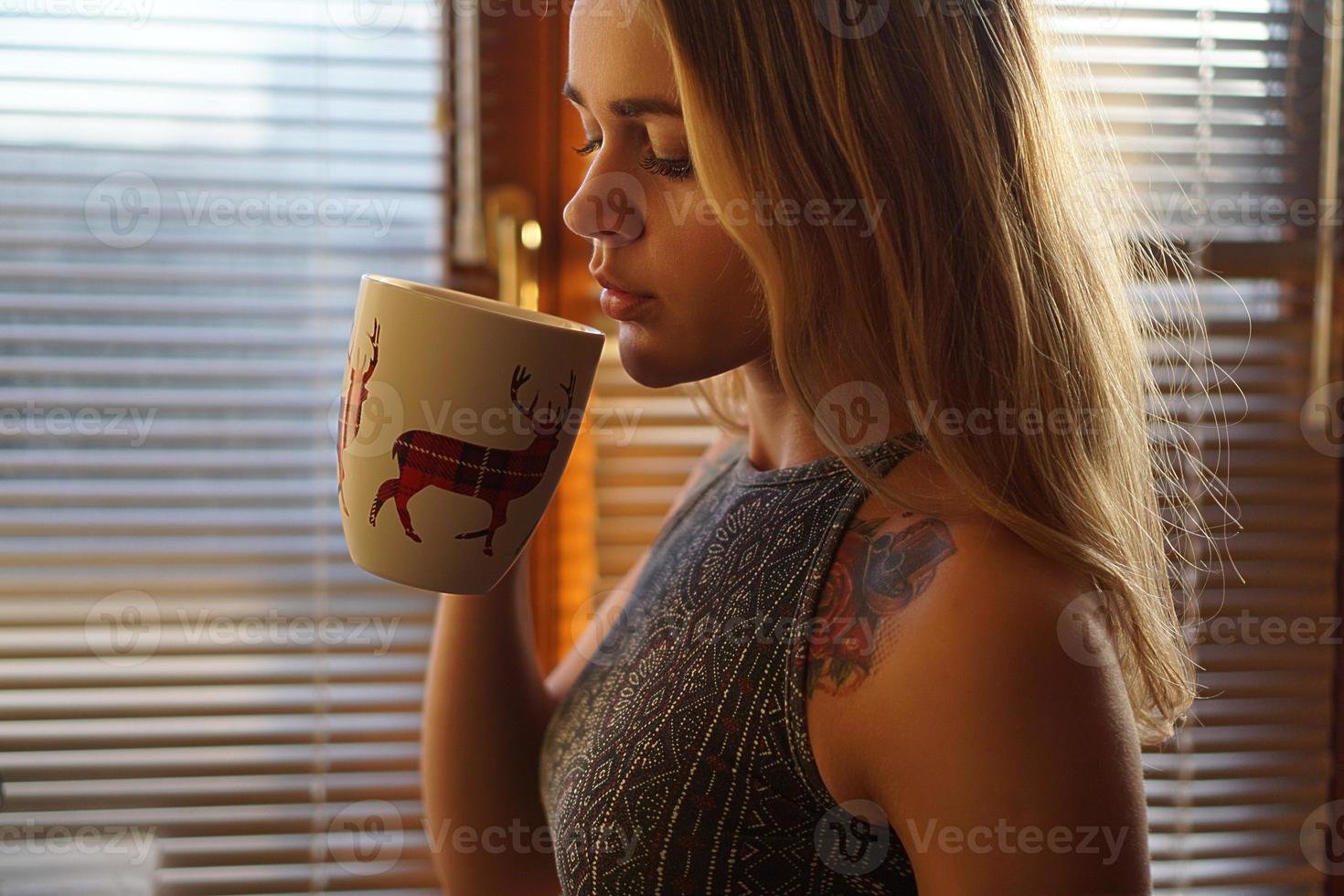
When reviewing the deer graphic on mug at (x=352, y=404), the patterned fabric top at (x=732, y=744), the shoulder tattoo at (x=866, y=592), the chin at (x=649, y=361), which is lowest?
the patterned fabric top at (x=732, y=744)

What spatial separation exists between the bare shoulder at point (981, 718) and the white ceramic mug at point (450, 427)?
190 millimetres

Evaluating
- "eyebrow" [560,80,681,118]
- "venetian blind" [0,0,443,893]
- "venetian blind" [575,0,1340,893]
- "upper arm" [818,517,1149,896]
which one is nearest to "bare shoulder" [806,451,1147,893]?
"upper arm" [818,517,1149,896]

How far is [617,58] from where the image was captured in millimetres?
580

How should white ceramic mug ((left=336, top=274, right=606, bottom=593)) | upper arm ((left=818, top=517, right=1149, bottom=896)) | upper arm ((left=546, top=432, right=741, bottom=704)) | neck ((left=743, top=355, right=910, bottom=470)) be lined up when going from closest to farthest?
upper arm ((left=818, top=517, right=1149, bottom=896)), white ceramic mug ((left=336, top=274, right=606, bottom=593)), neck ((left=743, top=355, right=910, bottom=470)), upper arm ((left=546, top=432, right=741, bottom=704))

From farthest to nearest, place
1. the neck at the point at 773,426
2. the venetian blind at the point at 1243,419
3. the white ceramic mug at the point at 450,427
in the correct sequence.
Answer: the venetian blind at the point at 1243,419, the neck at the point at 773,426, the white ceramic mug at the point at 450,427

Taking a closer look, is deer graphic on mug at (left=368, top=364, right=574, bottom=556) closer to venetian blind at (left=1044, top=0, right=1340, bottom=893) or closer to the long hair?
the long hair

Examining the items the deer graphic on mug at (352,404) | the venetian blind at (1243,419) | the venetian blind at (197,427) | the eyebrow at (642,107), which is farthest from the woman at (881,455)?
the venetian blind at (1243,419)

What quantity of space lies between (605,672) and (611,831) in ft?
0.46

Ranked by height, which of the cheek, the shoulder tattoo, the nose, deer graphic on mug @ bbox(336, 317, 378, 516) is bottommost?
the shoulder tattoo

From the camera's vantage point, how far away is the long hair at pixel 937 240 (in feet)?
1.79

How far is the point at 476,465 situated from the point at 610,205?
158 mm

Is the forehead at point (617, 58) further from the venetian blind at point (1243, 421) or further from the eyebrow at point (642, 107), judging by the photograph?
the venetian blind at point (1243, 421)

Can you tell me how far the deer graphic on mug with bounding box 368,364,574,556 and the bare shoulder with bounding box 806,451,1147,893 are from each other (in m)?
0.19

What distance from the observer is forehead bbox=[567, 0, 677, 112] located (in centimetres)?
57
